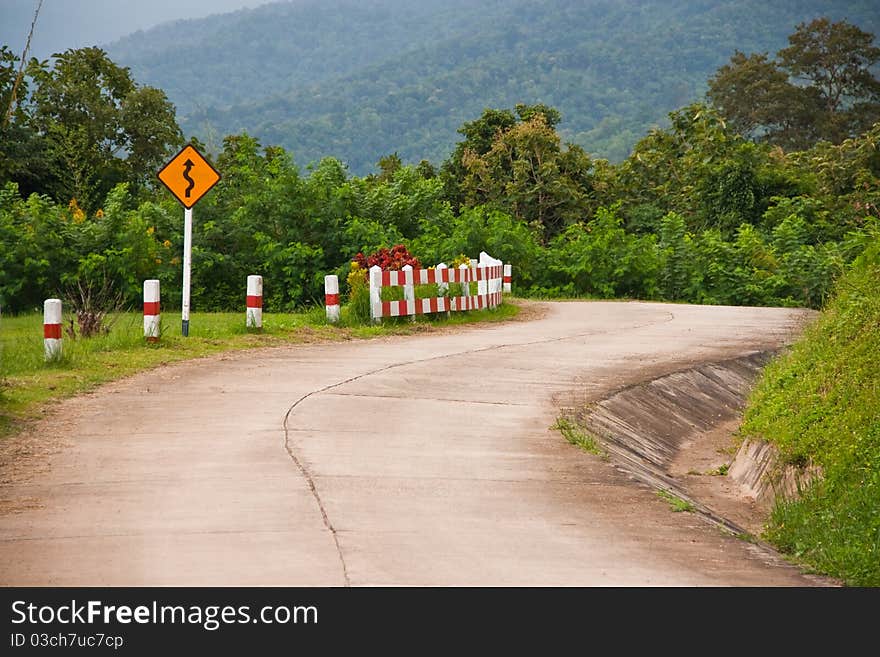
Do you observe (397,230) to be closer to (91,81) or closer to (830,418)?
(830,418)

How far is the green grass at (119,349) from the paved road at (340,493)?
47 cm

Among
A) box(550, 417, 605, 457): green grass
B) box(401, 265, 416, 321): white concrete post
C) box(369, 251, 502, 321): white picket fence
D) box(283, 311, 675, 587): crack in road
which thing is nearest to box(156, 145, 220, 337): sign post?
box(369, 251, 502, 321): white picket fence

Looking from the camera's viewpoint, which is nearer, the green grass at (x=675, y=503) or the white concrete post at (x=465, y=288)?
the green grass at (x=675, y=503)

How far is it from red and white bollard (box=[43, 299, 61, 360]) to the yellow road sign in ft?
15.4

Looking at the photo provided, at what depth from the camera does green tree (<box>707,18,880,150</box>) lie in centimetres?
8181

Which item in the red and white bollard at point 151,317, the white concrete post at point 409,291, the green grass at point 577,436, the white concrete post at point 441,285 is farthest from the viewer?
the white concrete post at point 441,285

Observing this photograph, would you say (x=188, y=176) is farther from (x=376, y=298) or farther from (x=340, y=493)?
(x=340, y=493)

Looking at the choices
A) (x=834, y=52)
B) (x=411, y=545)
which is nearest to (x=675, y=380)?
(x=411, y=545)

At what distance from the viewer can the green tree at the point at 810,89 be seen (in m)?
81.8

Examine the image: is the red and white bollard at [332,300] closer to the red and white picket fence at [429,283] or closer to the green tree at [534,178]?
the red and white picket fence at [429,283]

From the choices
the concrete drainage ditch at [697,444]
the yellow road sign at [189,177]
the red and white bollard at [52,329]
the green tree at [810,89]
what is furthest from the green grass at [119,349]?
the green tree at [810,89]
